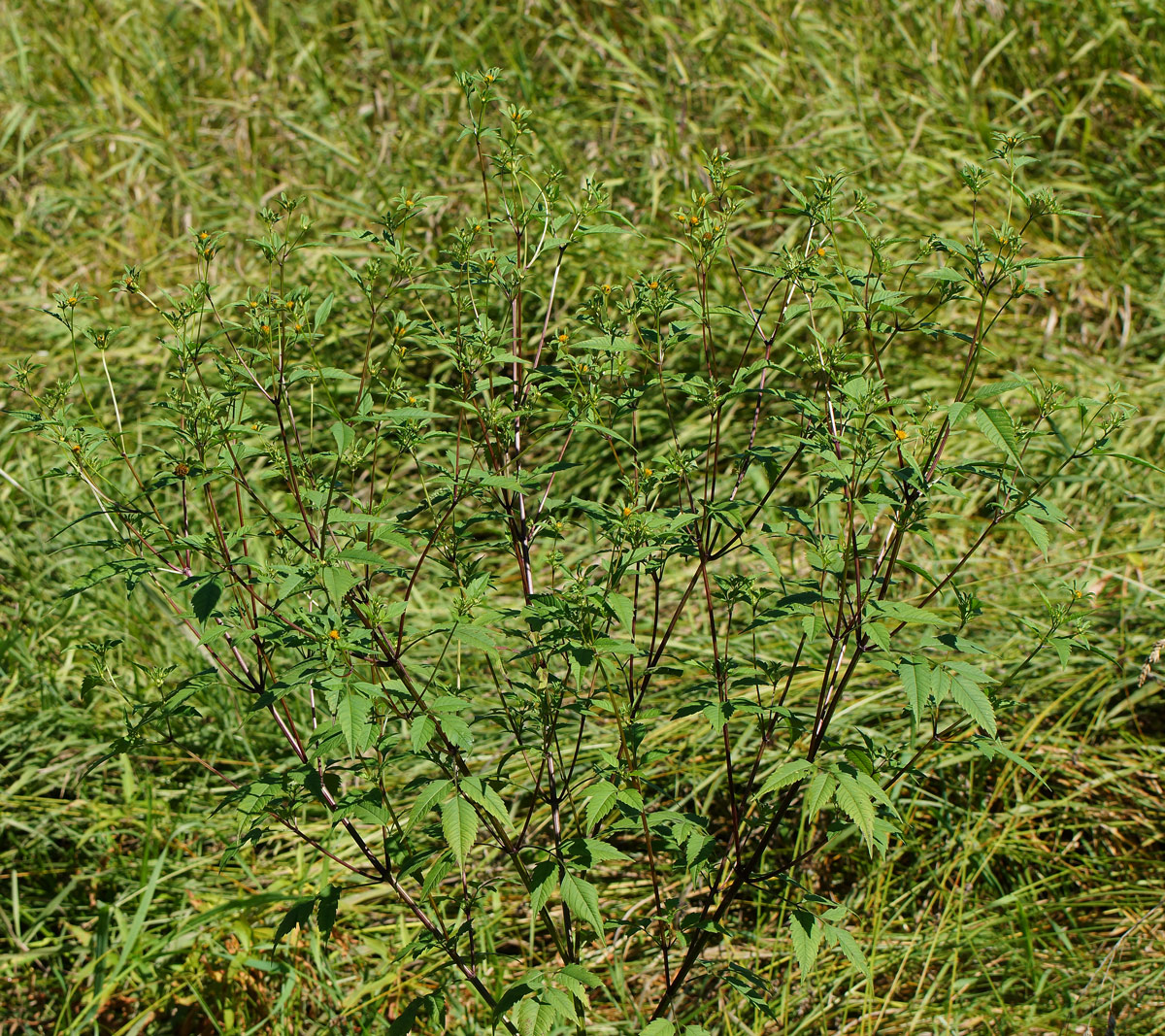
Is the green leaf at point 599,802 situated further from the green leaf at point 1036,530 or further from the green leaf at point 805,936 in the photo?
the green leaf at point 1036,530

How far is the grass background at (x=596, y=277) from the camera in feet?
7.11

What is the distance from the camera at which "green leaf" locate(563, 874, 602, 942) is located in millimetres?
1342

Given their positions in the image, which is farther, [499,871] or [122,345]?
[122,345]

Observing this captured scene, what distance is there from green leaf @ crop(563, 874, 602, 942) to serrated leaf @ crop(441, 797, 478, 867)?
0.57ft

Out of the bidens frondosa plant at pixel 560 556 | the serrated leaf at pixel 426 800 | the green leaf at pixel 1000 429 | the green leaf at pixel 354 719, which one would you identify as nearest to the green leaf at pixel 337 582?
the bidens frondosa plant at pixel 560 556

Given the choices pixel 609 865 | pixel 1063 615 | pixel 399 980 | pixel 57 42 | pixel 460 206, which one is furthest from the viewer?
pixel 57 42

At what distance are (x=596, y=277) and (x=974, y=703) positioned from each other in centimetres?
276

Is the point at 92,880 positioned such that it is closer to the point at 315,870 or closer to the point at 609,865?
the point at 315,870

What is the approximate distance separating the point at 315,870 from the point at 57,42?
4.98 meters

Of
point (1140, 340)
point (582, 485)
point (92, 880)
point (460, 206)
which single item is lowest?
point (92, 880)

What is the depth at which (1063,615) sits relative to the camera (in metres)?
1.50

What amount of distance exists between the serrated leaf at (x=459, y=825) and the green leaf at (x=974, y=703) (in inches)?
24.1

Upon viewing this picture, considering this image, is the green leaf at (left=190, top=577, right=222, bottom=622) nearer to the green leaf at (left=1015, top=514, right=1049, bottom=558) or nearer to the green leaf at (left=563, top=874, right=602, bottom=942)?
the green leaf at (left=563, top=874, right=602, bottom=942)

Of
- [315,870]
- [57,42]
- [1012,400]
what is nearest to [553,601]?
[315,870]
